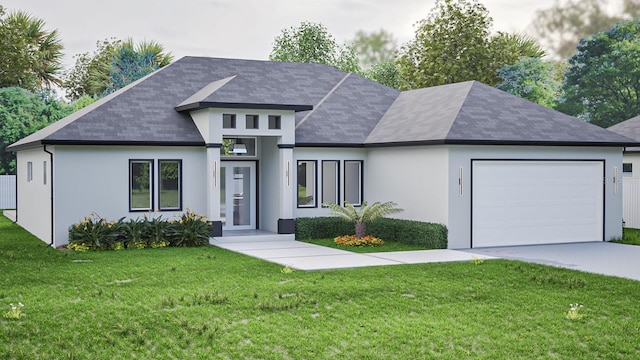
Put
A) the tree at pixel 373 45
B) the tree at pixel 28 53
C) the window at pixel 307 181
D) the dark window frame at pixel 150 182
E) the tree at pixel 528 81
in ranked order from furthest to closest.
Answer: the tree at pixel 373 45
the tree at pixel 28 53
the tree at pixel 528 81
the window at pixel 307 181
the dark window frame at pixel 150 182

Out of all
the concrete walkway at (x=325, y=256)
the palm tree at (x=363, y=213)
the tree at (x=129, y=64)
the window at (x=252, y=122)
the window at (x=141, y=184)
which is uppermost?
the tree at (x=129, y=64)

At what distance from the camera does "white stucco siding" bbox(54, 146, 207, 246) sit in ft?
65.5

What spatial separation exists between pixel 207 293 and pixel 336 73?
622 inches

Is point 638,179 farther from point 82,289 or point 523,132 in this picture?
point 82,289

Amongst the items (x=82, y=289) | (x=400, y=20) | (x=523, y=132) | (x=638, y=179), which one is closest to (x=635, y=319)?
(x=82, y=289)

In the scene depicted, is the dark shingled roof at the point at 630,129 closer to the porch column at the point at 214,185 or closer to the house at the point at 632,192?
the house at the point at 632,192

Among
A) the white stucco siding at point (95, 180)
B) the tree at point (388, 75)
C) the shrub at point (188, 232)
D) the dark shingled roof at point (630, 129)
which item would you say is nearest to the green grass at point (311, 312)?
the shrub at point (188, 232)

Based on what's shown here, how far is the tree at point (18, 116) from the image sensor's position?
38906 mm

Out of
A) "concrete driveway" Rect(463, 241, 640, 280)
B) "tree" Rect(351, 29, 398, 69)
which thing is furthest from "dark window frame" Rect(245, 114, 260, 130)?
"tree" Rect(351, 29, 398, 69)

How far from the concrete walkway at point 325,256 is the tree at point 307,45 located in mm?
37018

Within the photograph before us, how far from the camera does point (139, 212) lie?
818 inches

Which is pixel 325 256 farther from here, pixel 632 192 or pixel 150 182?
pixel 632 192

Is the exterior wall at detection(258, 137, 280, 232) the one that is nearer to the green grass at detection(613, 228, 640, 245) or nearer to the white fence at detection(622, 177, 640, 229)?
the green grass at detection(613, 228, 640, 245)

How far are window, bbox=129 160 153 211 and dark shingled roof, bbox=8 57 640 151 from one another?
2.40ft
